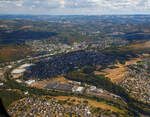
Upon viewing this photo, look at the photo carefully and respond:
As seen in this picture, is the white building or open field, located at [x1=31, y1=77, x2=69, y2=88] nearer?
the white building

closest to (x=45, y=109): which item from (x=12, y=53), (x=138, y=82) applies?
(x=138, y=82)

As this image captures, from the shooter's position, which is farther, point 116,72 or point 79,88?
point 116,72

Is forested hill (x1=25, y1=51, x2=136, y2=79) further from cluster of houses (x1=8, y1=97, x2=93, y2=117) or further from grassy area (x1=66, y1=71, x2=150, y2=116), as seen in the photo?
cluster of houses (x1=8, y1=97, x2=93, y2=117)

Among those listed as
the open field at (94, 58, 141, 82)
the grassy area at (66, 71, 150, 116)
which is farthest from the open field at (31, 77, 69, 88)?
the open field at (94, 58, 141, 82)

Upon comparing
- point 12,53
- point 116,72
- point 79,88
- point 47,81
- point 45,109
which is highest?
point 45,109

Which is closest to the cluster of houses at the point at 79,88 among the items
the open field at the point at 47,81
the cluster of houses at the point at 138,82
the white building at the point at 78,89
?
the white building at the point at 78,89

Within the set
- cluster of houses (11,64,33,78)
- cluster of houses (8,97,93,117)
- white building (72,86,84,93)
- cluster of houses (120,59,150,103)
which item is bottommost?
cluster of houses (11,64,33,78)

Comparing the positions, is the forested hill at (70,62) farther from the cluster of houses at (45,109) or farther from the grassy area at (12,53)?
the cluster of houses at (45,109)

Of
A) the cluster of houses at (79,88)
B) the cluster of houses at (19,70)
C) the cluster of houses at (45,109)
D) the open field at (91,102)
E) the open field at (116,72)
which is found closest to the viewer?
the cluster of houses at (45,109)

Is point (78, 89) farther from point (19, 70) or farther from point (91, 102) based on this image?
point (19, 70)

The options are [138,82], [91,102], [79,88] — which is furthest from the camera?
[138,82]
